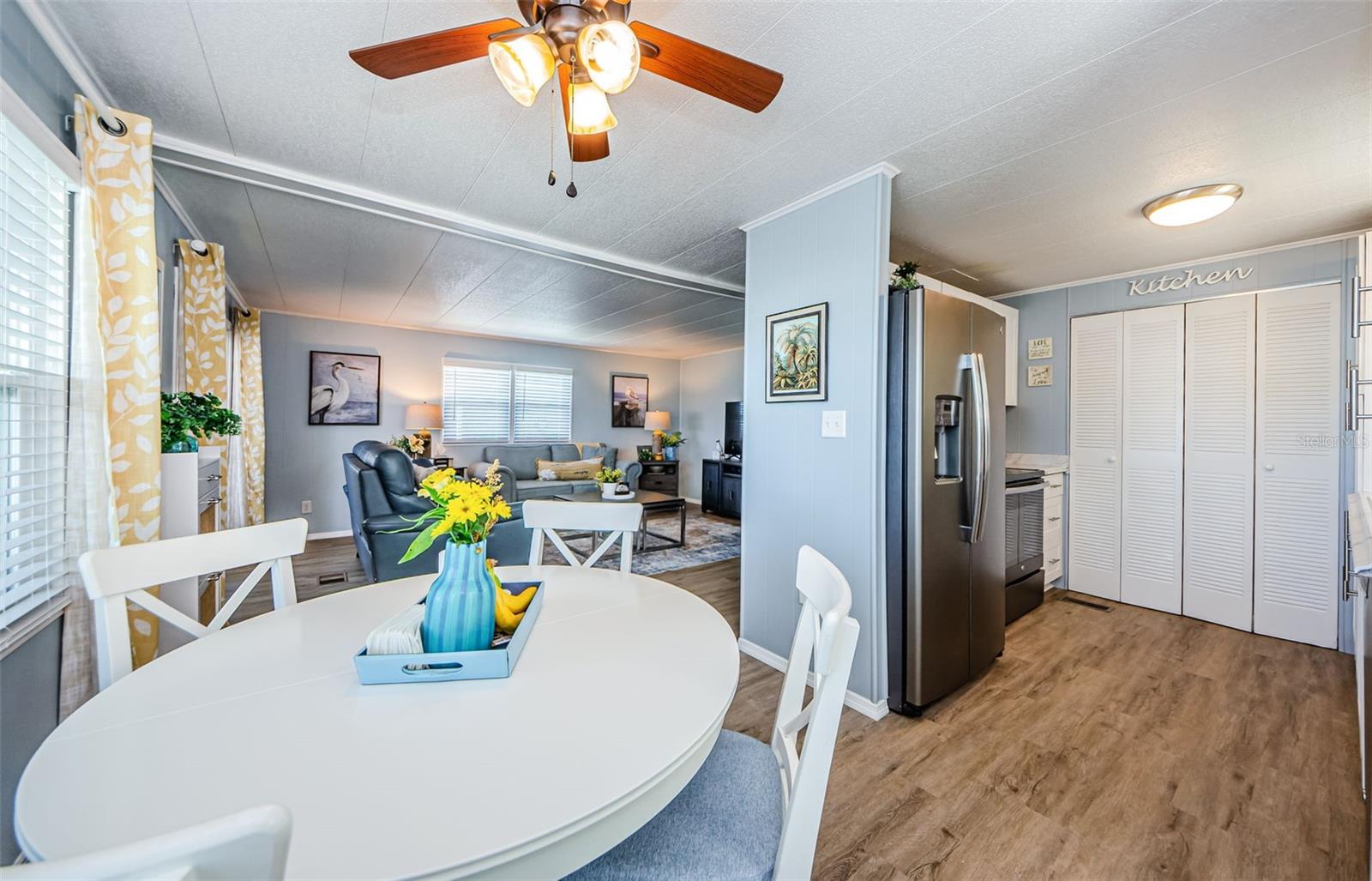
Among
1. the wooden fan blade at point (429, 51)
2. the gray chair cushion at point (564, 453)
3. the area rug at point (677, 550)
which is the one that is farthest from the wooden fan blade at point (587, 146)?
the gray chair cushion at point (564, 453)


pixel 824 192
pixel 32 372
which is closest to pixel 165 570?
pixel 32 372

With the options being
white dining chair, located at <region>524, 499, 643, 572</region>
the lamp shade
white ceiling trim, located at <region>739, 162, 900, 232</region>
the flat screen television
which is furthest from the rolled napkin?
the flat screen television

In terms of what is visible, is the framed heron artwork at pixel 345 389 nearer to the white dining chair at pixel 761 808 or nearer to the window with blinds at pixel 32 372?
the window with blinds at pixel 32 372

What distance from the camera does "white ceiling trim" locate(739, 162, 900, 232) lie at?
7.27ft

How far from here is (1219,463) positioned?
10.6ft

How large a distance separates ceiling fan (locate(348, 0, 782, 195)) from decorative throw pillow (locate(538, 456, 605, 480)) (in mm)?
A: 5205

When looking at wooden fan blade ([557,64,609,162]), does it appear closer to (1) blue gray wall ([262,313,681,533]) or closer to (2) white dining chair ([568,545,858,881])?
(2) white dining chair ([568,545,858,881])

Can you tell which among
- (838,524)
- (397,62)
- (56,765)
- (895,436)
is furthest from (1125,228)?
(56,765)

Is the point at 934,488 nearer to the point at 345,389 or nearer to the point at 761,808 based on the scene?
the point at 761,808

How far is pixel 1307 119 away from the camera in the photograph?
185 cm

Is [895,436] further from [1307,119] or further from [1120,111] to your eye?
[1307,119]

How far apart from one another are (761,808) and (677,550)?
3.93 metres

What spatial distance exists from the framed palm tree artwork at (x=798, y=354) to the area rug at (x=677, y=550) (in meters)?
2.02

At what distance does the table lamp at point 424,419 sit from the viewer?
570cm
